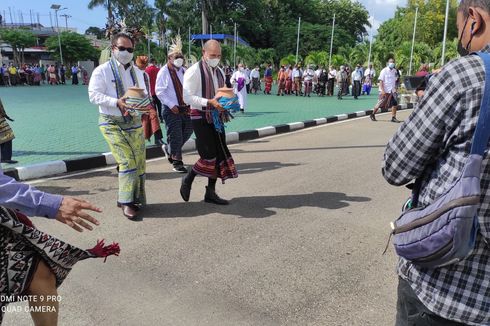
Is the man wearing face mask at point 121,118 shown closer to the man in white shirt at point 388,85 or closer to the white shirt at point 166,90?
the white shirt at point 166,90

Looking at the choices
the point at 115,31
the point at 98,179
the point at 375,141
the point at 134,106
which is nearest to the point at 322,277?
the point at 134,106

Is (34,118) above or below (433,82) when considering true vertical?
below

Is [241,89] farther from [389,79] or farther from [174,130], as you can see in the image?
[174,130]

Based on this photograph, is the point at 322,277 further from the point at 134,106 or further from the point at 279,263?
the point at 134,106

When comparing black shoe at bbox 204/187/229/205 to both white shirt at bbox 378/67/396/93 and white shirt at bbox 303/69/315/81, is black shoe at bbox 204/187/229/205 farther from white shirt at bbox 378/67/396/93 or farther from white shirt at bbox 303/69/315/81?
white shirt at bbox 303/69/315/81

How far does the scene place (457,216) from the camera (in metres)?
1.46

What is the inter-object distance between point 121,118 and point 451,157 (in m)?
3.68

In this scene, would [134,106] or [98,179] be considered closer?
[134,106]

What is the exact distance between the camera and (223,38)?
4228 cm

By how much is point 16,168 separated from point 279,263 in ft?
14.5

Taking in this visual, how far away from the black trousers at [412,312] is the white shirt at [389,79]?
12.3 m

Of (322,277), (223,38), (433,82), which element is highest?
(223,38)

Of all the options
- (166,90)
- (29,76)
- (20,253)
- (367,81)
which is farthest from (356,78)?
(29,76)

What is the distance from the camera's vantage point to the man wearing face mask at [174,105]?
6648mm
